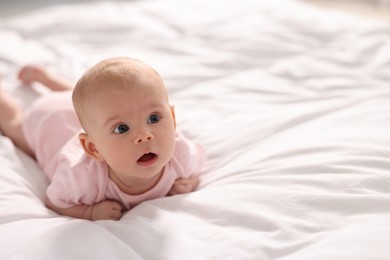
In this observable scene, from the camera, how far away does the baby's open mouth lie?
3.03ft

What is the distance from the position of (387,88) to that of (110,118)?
75 cm

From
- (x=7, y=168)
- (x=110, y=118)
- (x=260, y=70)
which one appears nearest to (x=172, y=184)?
(x=110, y=118)

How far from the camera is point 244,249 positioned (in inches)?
30.5

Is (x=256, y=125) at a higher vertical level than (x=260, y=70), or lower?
lower

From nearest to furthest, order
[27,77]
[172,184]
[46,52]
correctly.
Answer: [172,184]
[27,77]
[46,52]

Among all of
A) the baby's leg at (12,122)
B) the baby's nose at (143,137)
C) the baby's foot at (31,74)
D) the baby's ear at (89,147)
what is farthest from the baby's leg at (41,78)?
the baby's nose at (143,137)

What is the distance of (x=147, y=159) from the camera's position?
93cm

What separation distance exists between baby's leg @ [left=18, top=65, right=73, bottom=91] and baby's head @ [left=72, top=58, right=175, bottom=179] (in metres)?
0.49

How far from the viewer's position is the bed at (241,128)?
797mm

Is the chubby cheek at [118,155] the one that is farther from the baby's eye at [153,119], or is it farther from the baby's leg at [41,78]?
the baby's leg at [41,78]

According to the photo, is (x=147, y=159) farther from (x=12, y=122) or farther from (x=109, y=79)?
(x=12, y=122)

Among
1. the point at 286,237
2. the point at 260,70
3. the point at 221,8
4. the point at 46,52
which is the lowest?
the point at 286,237

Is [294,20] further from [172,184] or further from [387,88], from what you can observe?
[172,184]

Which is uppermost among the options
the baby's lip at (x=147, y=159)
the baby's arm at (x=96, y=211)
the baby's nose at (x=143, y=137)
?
the baby's nose at (x=143, y=137)
